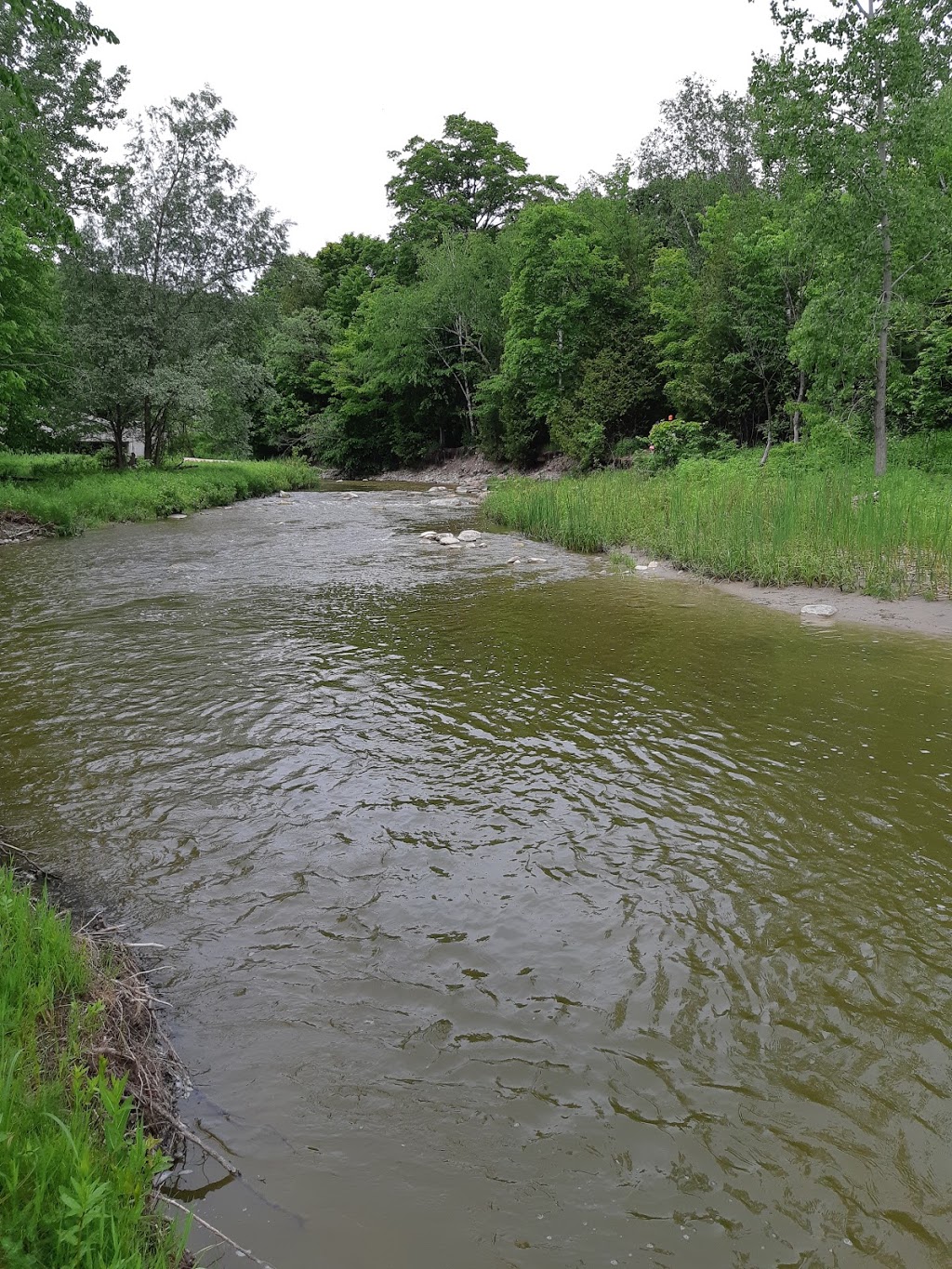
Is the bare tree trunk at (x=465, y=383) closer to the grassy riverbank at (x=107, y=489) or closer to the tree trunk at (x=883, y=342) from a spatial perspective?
the grassy riverbank at (x=107, y=489)

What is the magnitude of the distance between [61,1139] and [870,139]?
20.8 meters

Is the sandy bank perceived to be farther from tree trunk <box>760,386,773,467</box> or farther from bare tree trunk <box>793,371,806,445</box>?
bare tree trunk <box>793,371,806,445</box>

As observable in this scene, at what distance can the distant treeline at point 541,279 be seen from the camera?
54.4 ft

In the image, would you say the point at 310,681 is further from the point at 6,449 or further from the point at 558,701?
the point at 6,449

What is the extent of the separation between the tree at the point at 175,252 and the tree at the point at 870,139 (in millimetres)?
18546

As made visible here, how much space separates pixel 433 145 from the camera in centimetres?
5000

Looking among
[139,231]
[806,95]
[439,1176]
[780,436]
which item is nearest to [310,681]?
[439,1176]

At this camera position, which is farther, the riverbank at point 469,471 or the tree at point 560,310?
the riverbank at point 469,471

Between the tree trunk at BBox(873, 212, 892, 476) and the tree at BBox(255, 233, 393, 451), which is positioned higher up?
the tree at BBox(255, 233, 393, 451)

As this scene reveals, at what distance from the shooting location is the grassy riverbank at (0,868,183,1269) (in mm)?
1736

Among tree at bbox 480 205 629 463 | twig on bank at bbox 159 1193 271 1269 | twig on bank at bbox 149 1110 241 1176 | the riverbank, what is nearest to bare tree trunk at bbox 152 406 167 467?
the riverbank

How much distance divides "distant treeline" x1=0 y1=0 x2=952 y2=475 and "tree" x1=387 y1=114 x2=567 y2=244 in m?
0.18

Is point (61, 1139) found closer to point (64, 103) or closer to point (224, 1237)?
point (224, 1237)

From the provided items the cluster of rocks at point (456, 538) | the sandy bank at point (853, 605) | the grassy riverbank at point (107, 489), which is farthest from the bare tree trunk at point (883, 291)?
the grassy riverbank at point (107, 489)
